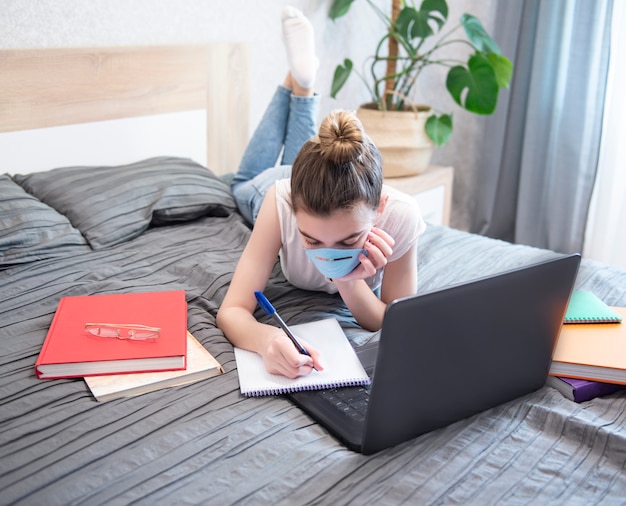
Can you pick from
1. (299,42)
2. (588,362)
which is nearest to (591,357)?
(588,362)

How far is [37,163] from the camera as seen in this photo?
6.31 feet

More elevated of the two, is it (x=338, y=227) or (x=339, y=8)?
(x=339, y=8)

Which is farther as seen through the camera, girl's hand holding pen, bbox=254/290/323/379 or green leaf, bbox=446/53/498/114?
green leaf, bbox=446/53/498/114

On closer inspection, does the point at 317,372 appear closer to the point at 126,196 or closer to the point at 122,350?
the point at 122,350

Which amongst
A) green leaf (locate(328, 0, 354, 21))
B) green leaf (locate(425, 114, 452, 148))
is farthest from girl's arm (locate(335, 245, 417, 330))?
green leaf (locate(328, 0, 354, 21))

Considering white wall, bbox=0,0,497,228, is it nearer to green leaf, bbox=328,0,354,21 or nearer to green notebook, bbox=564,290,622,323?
green leaf, bbox=328,0,354,21

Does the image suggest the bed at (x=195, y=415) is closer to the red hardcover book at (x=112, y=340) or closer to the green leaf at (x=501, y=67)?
the red hardcover book at (x=112, y=340)

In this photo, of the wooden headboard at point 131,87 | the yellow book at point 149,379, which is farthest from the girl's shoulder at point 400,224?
the wooden headboard at point 131,87

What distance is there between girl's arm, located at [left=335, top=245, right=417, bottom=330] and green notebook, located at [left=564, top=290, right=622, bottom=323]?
301 mm

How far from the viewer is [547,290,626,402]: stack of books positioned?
3.64 ft

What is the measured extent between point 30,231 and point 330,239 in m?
0.80

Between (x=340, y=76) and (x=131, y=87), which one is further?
(x=340, y=76)

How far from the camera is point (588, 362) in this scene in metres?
1.11

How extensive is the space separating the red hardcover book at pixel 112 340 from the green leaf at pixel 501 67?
1.58 meters
